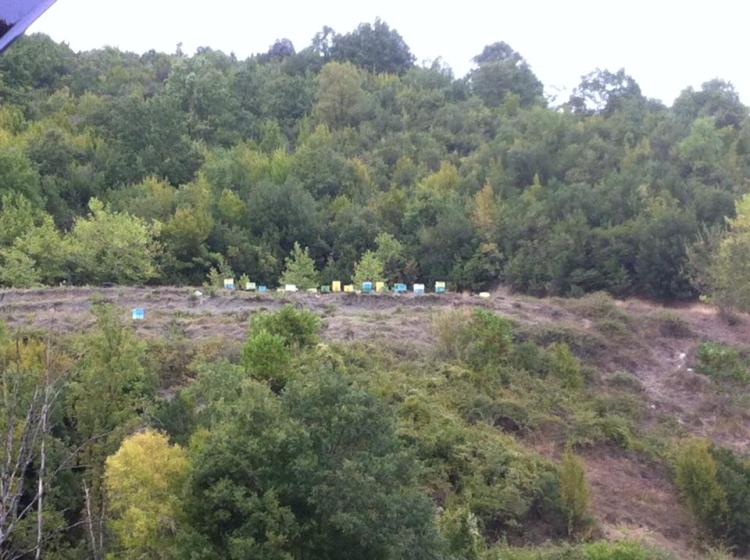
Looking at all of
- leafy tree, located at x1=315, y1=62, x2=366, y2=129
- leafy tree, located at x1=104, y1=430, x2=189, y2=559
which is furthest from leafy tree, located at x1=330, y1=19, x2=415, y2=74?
leafy tree, located at x1=104, y1=430, x2=189, y2=559

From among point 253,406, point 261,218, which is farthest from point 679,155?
point 253,406

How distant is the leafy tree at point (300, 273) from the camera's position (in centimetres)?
3206

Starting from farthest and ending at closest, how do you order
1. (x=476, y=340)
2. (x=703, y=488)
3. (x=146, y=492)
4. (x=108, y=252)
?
1. (x=108, y=252)
2. (x=476, y=340)
3. (x=703, y=488)
4. (x=146, y=492)

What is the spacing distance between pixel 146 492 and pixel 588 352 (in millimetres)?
14408

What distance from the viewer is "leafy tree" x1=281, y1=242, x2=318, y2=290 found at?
32062 mm

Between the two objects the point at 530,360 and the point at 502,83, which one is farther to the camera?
the point at 502,83

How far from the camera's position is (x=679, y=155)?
145 ft

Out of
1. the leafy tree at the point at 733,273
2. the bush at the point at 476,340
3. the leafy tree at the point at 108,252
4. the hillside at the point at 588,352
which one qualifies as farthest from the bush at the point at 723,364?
the leafy tree at the point at 108,252

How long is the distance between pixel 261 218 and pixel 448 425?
22.3m

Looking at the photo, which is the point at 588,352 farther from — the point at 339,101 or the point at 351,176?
the point at 339,101

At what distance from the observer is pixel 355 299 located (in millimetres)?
24844

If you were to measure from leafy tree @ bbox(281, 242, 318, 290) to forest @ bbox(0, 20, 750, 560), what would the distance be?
13 cm

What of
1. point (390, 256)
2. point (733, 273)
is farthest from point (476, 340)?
point (390, 256)

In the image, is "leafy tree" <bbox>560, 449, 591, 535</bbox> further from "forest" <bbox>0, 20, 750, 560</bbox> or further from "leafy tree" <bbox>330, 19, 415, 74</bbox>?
"leafy tree" <bbox>330, 19, 415, 74</bbox>
